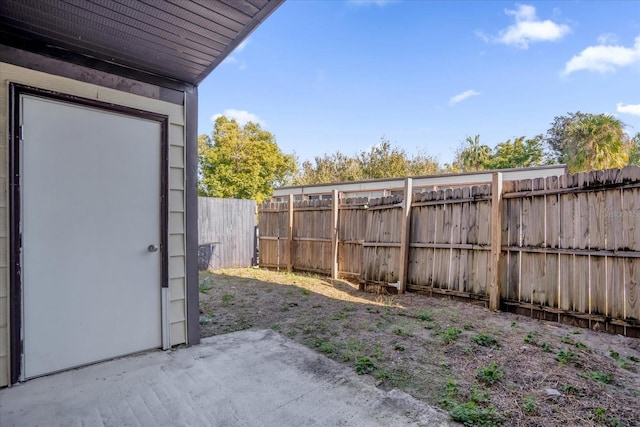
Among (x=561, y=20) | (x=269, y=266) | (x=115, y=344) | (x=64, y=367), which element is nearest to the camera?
(x=64, y=367)

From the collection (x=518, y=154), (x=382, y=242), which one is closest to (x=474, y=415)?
(x=382, y=242)

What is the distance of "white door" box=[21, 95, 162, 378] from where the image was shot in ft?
7.29

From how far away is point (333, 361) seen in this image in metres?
2.62

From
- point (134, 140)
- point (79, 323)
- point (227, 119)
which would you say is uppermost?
point (227, 119)

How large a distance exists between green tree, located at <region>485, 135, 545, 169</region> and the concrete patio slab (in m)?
25.9

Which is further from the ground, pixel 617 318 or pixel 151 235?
pixel 151 235

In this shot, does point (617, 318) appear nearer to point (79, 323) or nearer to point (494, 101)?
point (79, 323)

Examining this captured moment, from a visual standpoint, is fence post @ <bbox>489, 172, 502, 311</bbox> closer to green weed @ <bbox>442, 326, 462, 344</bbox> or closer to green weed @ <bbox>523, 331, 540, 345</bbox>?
green weed @ <bbox>523, 331, 540, 345</bbox>

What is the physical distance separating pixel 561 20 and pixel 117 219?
42.4 ft

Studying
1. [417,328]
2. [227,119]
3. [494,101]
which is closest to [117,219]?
[417,328]

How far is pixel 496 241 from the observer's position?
3988 mm

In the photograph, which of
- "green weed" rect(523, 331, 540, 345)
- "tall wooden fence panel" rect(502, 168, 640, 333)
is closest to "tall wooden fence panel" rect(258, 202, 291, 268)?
"tall wooden fence panel" rect(502, 168, 640, 333)

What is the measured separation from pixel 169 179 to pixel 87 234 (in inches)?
29.9

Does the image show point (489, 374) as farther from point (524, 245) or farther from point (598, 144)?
point (598, 144)
